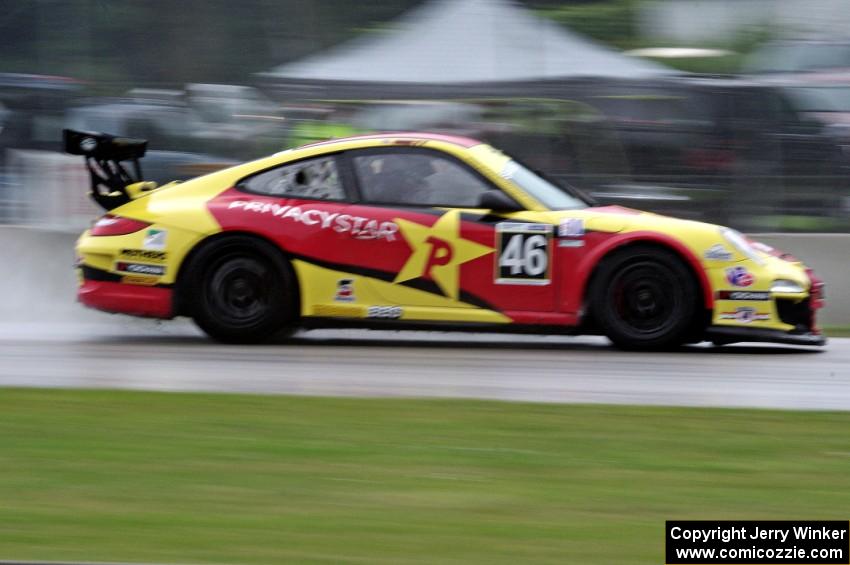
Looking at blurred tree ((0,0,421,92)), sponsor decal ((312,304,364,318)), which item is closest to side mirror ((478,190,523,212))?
sponsor decal ((312,304,364,318))

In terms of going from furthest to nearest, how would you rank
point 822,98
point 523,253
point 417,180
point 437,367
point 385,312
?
point 822,98 < point 417,180 < point 385,312 < point 523,253 < point 437,367

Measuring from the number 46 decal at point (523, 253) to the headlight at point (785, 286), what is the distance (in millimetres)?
1380

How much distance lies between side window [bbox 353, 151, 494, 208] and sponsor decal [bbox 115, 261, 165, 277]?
1.40 m

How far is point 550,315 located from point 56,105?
19.0 ft

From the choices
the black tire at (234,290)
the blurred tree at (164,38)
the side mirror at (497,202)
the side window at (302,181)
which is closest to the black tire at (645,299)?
the side mirror at (497,202)

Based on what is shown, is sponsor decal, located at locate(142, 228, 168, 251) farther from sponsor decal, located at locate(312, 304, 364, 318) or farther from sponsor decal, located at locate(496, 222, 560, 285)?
sponsor decal, located at locate(496, 222, 560, 285)

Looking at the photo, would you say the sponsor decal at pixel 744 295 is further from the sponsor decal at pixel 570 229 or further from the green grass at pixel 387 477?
the green grass at pixel 387 477

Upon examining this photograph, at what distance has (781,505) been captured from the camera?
4.82 m

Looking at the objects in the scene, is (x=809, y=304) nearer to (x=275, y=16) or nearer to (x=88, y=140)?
(x=88, y=140)

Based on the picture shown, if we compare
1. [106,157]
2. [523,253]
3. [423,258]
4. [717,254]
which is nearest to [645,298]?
[717,254]

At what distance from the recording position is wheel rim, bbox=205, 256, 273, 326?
29.8 feet

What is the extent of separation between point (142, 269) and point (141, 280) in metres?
0.07

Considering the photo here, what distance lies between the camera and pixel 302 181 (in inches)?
363

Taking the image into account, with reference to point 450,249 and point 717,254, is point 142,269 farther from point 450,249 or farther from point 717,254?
point 717,254
